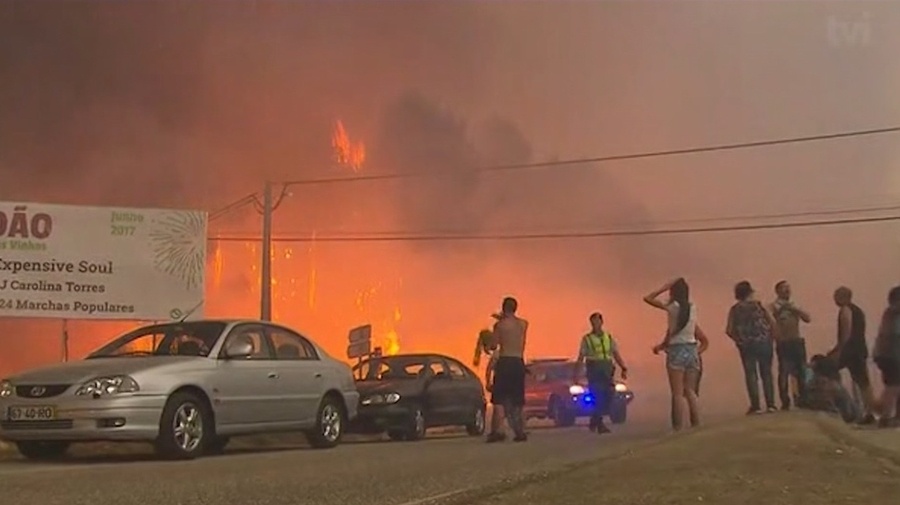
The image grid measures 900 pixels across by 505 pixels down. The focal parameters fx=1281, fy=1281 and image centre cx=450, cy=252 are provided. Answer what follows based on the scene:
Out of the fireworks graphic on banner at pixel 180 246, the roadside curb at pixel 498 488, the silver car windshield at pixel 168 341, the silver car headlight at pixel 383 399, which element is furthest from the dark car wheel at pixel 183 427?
the fireworks graphic on banner at pixel 180 246

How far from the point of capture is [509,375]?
1376 cm

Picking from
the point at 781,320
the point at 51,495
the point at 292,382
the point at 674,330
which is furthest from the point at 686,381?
the point at 51,495

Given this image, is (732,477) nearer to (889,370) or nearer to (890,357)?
(889,370)

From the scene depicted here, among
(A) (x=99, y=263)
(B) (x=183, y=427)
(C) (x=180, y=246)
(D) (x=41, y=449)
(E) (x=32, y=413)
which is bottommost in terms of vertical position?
(D) (x=41, y=449)

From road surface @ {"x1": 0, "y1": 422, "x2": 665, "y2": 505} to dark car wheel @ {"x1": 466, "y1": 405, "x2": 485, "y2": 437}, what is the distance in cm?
577

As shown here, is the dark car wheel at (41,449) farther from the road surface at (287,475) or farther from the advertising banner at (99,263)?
the advertising banner at (99,263)

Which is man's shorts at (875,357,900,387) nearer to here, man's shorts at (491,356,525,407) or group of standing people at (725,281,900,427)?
group of standing people at (725,281,900,427)

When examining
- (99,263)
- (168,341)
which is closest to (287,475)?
(168,341)

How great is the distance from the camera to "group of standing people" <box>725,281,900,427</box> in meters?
12.5

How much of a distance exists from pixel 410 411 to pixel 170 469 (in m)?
7.16

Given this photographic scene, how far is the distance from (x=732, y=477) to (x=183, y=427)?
585 centimetres

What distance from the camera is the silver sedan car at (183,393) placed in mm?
10836

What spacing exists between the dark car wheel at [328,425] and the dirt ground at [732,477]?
5.21 meters

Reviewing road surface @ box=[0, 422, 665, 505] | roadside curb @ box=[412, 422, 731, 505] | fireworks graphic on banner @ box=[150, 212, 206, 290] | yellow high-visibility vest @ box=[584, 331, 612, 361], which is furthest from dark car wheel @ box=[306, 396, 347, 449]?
fireworks graphic on banner @ box=[150, 212, 206, 290]
